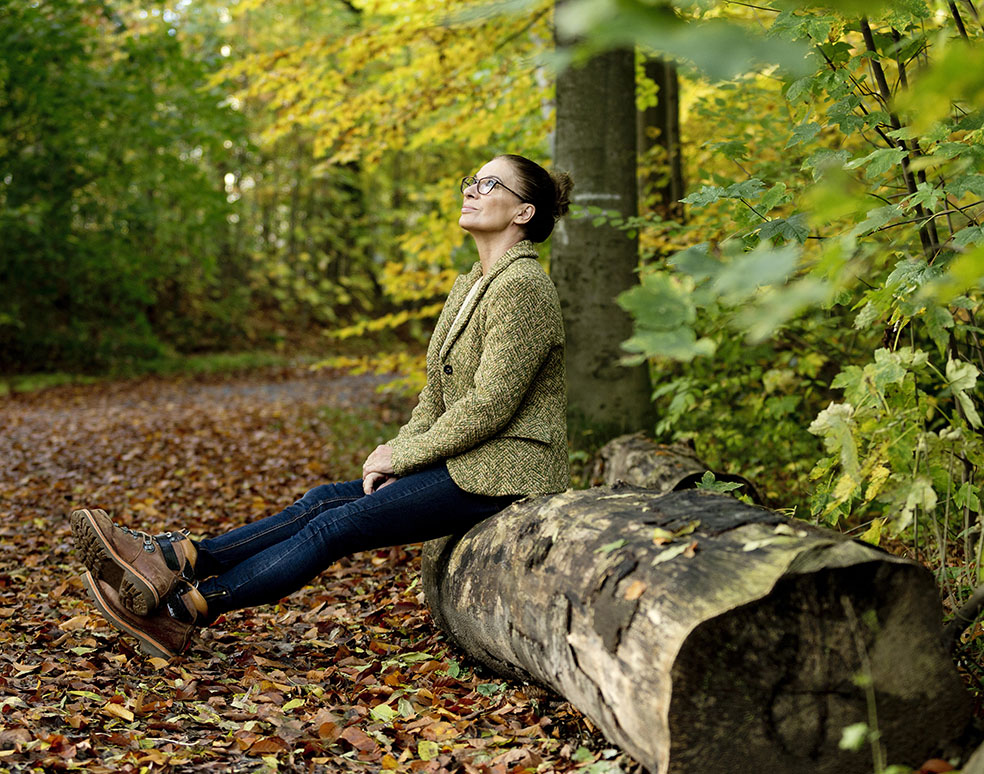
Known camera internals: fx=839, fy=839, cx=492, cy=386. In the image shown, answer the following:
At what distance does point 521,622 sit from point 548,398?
34.7 inches

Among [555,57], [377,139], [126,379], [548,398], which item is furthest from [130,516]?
[126,379]

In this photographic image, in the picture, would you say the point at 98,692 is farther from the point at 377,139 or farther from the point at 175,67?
the point at 175,67

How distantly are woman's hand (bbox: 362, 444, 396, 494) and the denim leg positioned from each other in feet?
0.39

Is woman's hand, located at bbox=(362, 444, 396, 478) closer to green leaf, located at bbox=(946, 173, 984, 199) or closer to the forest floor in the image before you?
the forest floor

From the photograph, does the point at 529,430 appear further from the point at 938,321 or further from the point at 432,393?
the point at 938,321

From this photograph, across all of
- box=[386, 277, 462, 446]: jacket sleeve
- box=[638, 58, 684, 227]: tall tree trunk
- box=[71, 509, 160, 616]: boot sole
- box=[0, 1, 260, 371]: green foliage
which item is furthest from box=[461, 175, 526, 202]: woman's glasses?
box=[0, 1, 260, 371]: green foliage

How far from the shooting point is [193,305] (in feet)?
60.0

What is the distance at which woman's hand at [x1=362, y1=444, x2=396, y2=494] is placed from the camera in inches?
124

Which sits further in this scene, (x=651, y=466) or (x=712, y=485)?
(x=651, y=466)

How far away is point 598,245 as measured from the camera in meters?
5.43

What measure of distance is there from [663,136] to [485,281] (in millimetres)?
5579

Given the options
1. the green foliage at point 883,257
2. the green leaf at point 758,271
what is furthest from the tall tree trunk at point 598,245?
the green leaf at point 758,271

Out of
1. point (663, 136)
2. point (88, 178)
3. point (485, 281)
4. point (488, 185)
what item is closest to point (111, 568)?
point (485, 281)

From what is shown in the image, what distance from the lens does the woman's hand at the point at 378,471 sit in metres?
3.15
